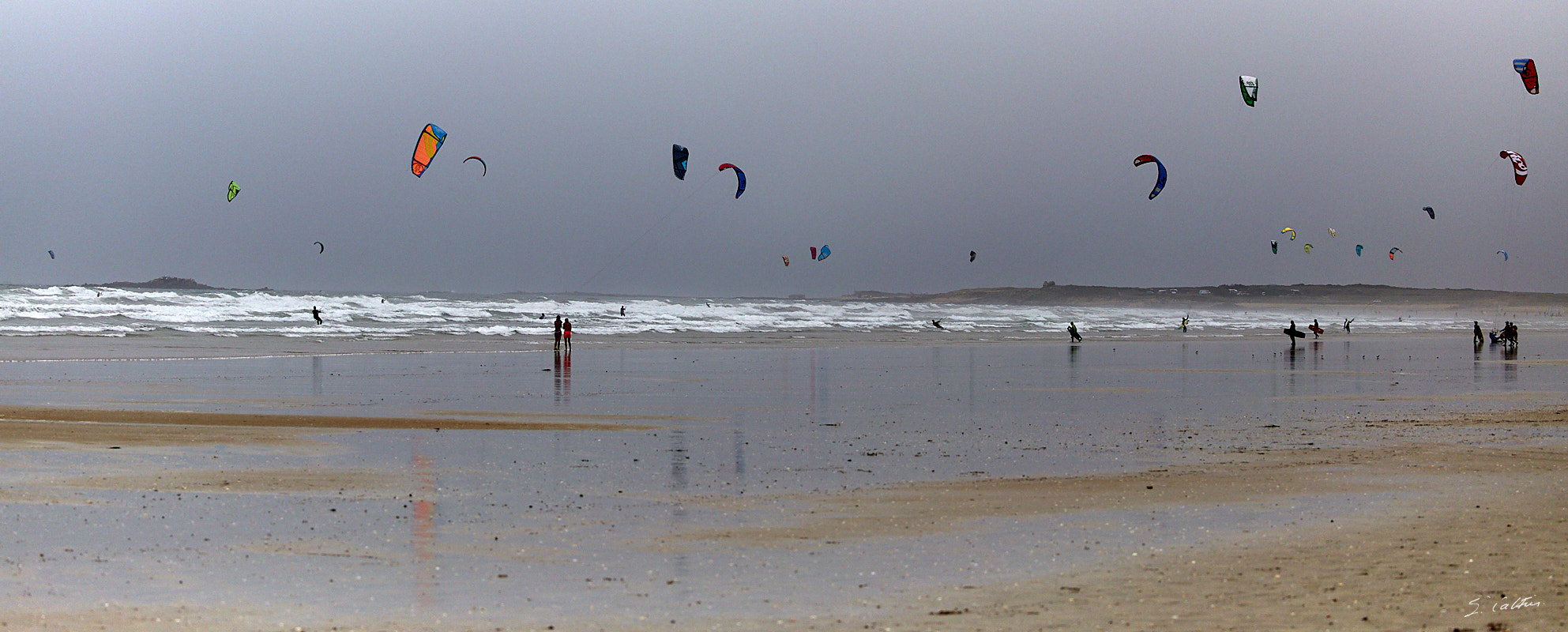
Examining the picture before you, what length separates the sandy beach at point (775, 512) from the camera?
5.09 meters

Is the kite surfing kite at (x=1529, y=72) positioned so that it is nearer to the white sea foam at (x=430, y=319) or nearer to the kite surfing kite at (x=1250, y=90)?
the kite surfing kite at (x=1250, y=90)

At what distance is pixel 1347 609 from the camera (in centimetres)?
504

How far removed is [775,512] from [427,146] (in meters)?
24.5

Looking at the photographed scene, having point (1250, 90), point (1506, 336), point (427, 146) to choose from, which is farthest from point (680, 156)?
point (1506, 336)

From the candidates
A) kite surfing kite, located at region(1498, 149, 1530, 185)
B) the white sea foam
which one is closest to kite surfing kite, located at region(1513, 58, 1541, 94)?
kite surfing kite, located at region(1498, 149, 1530, 185)

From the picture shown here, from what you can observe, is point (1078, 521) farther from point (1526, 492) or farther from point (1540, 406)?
point (1540, 406)

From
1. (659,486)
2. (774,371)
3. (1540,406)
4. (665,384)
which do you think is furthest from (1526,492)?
(774,371)

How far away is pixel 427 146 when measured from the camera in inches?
1174

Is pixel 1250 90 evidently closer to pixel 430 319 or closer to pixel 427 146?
pixel 427 146

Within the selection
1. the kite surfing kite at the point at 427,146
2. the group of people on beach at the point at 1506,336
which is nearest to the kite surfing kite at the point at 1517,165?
the group of people on beach at the point at 1506,336

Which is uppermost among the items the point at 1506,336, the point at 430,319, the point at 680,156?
the point at 680,156

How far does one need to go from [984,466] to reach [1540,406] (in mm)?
9737

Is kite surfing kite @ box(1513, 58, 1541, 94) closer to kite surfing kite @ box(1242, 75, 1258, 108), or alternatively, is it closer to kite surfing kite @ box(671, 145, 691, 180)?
kite surfing kite @ box(1242, 75, 1258, 108)

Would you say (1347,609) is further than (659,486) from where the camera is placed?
No
